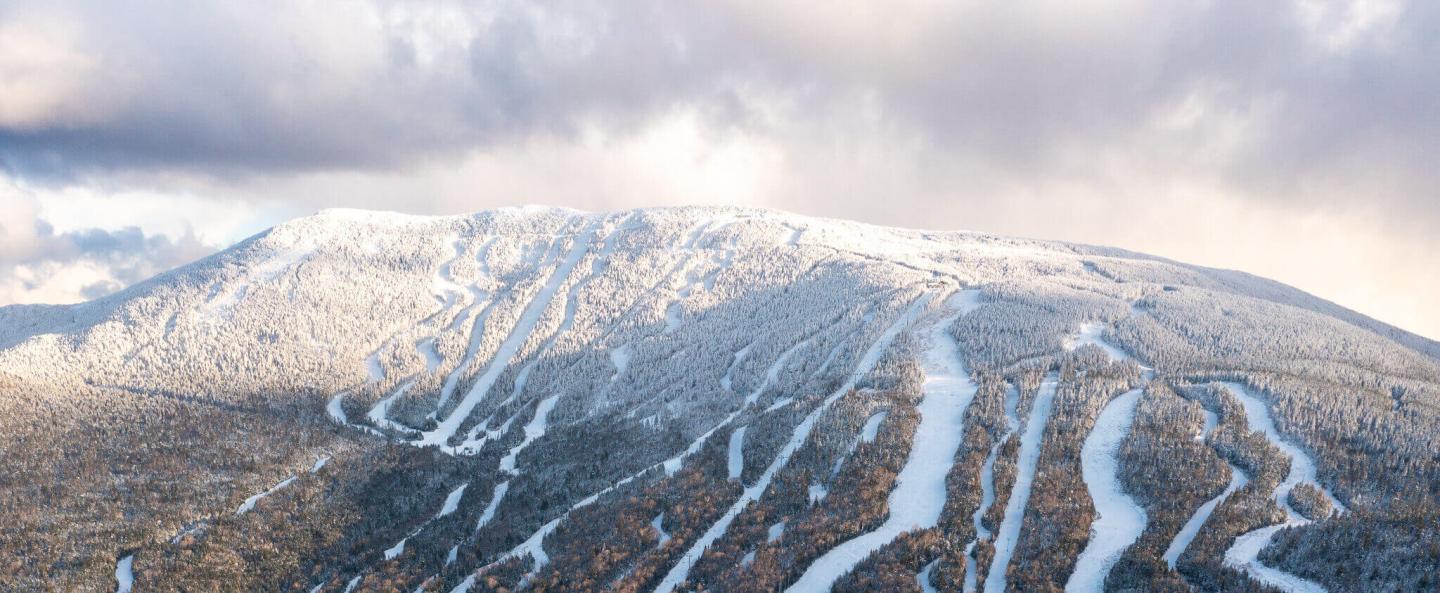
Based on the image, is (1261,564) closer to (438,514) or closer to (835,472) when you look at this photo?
(835,472)

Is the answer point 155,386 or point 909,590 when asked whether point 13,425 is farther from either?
point 909,590

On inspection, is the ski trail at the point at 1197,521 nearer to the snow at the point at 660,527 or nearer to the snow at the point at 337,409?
the snow at the point at 660,527

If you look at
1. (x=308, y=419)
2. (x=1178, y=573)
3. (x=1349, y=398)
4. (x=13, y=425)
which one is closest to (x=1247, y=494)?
(x=1178, y=573)

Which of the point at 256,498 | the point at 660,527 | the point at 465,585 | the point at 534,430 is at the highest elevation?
the point at 660,527

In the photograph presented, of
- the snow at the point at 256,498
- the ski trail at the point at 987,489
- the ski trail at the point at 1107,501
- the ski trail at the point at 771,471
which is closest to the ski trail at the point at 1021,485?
the ski trail at the point at 987,489

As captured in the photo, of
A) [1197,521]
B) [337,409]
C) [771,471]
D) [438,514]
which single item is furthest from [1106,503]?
[337,409]
